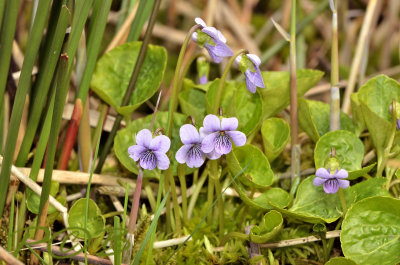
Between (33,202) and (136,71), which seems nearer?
(33,202)

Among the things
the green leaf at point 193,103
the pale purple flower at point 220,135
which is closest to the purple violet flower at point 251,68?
the pale purple flower at point 220,135

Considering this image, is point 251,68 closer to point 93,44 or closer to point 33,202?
point 93,44

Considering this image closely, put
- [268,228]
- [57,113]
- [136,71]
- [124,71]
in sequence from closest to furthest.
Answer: [57,113]
[268,228]
[136,71]
[124,71]

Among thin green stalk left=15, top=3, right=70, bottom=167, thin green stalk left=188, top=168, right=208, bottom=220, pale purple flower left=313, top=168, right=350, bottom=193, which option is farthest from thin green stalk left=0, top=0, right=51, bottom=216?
pale purple flower left=313, top=168, right=350, bottom=193

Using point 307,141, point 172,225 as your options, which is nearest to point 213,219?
point 172,225

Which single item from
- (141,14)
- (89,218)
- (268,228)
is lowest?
(89,218)

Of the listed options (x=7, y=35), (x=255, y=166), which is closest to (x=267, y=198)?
(x=255, y=166)
